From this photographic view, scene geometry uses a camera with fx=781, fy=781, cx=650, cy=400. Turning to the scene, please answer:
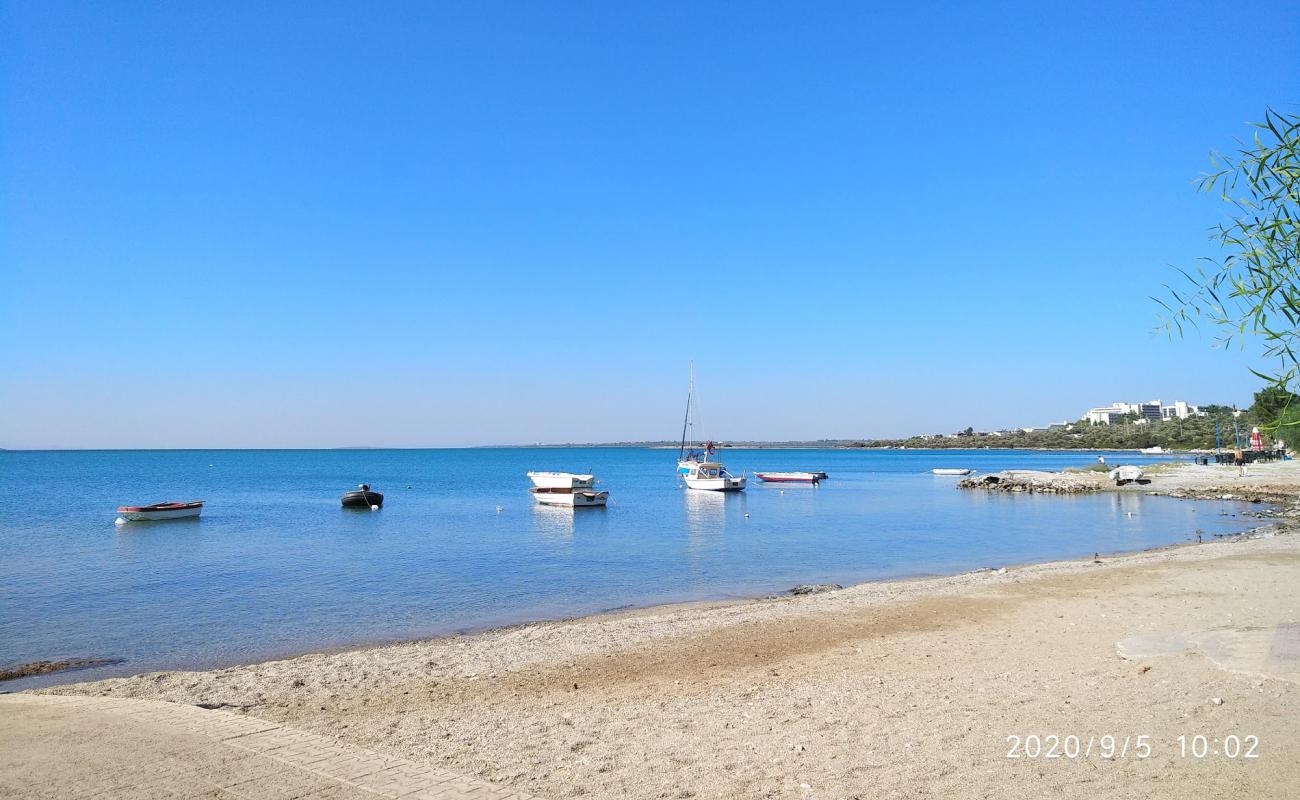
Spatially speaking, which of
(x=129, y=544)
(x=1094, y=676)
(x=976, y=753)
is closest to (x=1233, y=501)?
(x=1094, y=676)

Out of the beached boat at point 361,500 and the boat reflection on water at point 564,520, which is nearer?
the boat reflection on water at point 564,520

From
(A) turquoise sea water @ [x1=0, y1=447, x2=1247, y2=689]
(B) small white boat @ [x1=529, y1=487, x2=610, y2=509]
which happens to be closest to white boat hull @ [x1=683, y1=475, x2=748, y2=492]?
(A) turquoise sea water @ [x1=0, y1=447, x2=1247, y2=689]

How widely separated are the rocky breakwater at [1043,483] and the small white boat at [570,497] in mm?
35661

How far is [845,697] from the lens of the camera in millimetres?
9375

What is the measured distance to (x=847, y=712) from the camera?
870 centimetres

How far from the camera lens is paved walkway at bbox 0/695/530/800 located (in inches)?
253

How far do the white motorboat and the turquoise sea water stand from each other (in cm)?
824

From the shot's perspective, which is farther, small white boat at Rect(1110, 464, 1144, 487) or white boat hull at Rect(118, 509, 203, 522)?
small white boat at Rect(1110, 464, 1144, 487)

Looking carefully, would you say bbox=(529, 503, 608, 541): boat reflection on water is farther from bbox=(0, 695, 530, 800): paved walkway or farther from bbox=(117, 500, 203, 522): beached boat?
bbox=(0, 695, 530, 800): paved walkway

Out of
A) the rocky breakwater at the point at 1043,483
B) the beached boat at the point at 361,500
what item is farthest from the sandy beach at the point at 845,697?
the rocky breakwater at the point at 1043,483

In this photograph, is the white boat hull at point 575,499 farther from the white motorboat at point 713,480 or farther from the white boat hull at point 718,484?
the white motorboat at point 713,480

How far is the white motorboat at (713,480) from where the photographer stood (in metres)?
69.0

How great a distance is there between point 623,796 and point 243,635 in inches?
531

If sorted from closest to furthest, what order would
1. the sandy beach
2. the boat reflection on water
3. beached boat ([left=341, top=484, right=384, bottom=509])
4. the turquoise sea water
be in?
1. the sandy beach
2. the turquoise sea water
3. the boat reflection on water
4. beached boat ([left=341, top=484, right=384, bottom=509])
